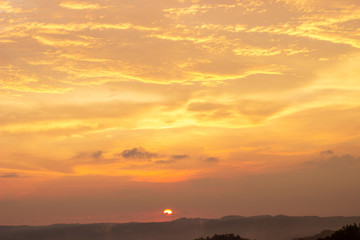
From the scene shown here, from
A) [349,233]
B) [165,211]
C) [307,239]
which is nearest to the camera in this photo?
[349,233]

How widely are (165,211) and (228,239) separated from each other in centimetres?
1520

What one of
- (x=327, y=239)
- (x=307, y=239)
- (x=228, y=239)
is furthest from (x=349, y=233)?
(x=307, y=239)

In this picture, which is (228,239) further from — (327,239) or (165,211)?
(327,239)

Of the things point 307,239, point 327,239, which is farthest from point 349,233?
point 307,239

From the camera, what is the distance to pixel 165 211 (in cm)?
11525

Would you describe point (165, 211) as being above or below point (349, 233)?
above

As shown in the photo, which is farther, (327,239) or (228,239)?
(228,239)

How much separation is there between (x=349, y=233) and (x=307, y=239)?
234 ft

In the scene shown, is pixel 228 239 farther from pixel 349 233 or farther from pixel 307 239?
pixel 349 233

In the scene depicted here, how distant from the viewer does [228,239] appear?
117000mm

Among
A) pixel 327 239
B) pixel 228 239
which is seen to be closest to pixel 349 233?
pixel 327 239

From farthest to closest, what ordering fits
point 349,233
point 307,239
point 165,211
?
point 307,239
point 165,211
point 349,233

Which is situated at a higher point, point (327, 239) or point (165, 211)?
point (165, 211)

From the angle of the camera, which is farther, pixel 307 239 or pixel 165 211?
pixel 307 239
